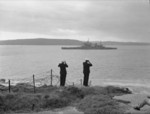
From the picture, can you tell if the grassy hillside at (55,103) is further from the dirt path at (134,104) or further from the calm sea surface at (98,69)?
the calm sea surface at (98,69)

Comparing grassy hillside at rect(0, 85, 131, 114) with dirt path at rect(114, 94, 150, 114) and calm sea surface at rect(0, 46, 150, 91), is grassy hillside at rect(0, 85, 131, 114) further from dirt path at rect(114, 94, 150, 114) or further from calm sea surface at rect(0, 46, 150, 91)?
calm sea surface at rect(0, 46, 150, 91)

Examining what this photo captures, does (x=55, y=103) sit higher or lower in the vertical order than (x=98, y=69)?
higher

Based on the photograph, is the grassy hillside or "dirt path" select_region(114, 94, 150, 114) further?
the grassy hillside

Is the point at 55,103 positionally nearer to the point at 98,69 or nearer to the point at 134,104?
the point at 134,104

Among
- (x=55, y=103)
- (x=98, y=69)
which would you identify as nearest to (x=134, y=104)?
(x=55, y=103)

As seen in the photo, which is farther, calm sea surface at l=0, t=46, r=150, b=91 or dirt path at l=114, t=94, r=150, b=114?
calm sea surface at l=0, t=46, r=150, b=91

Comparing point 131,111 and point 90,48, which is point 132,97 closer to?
point 131,111

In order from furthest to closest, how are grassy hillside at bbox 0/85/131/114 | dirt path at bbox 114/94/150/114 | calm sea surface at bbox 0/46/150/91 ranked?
calm sea surface at bbox 0/46/150/91 → grassy hillside at bbox 0/85/131/114 → dirt path at bbox 114/94/150/114

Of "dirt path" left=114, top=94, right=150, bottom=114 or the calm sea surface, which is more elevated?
"dirt path" left=114, top=94, right=150, bottom=114

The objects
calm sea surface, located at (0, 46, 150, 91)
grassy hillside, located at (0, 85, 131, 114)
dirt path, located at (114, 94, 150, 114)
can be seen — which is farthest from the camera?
calm sea surface, located at (0, 46, 150, 91)

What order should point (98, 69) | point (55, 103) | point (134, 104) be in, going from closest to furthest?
point (134, 104) → point (55, 103) → point (98, 69)

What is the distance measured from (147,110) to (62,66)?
620 cm

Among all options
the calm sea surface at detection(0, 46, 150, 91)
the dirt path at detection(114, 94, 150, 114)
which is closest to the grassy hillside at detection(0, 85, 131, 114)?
the dirt path at detection(114, 94, 150, 114)

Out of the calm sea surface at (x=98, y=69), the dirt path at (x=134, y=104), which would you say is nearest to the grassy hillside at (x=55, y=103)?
the dirt path at (x=134, y=104)
